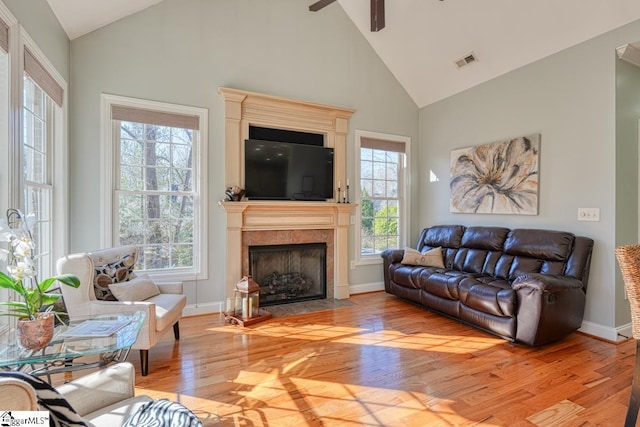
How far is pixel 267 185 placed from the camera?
4.16 meters

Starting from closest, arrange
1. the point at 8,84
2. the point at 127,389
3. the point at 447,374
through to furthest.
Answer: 1. the point at 127,389
2. the point at 8,84
3. the point at 447,374

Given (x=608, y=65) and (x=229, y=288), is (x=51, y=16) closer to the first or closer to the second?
(x=229, y=288)

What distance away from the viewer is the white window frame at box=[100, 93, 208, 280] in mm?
3418

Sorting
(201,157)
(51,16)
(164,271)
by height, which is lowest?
(164,271)

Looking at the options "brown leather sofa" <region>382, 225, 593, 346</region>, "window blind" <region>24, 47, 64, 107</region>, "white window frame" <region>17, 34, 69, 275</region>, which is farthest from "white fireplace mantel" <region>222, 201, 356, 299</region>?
"window blind" <region>24, 47, 64, 107</region>

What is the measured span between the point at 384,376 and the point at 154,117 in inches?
135

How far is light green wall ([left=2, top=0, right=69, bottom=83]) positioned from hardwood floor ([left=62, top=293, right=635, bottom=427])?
8.52 ft

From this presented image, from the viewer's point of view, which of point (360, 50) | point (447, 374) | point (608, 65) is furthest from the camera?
point (360, 50)

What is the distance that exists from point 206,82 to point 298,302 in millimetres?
2933

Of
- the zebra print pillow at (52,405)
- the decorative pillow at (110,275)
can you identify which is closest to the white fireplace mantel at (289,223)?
the decorative pillow at (110,275)

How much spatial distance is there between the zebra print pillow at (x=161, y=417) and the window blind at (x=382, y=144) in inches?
164

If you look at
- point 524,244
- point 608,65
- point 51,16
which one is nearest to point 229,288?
point 51,16

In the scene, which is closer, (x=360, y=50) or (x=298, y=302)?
(x=298, y=302)

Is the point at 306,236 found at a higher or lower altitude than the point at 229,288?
higher
